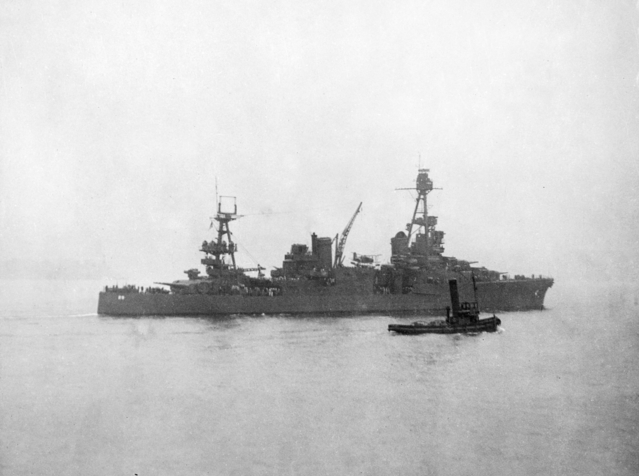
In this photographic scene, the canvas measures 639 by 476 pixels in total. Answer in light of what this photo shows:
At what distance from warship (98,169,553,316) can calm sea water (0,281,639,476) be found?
37.2 ft

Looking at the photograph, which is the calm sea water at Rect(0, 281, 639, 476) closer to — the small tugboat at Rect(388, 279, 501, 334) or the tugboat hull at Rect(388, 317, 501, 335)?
the tugboat hull at Rect(388, 317, 501, 335)

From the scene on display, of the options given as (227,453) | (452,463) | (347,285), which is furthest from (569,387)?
(347,285)

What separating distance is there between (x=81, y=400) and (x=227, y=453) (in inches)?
286

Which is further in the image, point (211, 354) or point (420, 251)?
point (420, 251)

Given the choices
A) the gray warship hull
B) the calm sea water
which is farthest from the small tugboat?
the gray warship hull

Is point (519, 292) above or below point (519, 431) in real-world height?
above

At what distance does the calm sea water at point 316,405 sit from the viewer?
39.0 feet

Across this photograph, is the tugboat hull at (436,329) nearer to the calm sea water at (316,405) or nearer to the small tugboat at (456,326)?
the small tugboat at (456,326)

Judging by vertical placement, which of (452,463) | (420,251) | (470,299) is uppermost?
(420,251)

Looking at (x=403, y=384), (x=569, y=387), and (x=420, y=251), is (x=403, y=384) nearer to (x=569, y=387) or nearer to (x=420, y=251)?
(x=569, y=387)

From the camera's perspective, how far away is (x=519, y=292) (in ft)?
163

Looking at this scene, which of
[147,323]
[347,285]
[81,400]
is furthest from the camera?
[347,285]

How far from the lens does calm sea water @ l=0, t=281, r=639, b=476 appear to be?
11891 millimetres

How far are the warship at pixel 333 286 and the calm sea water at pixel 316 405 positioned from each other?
11.4m
